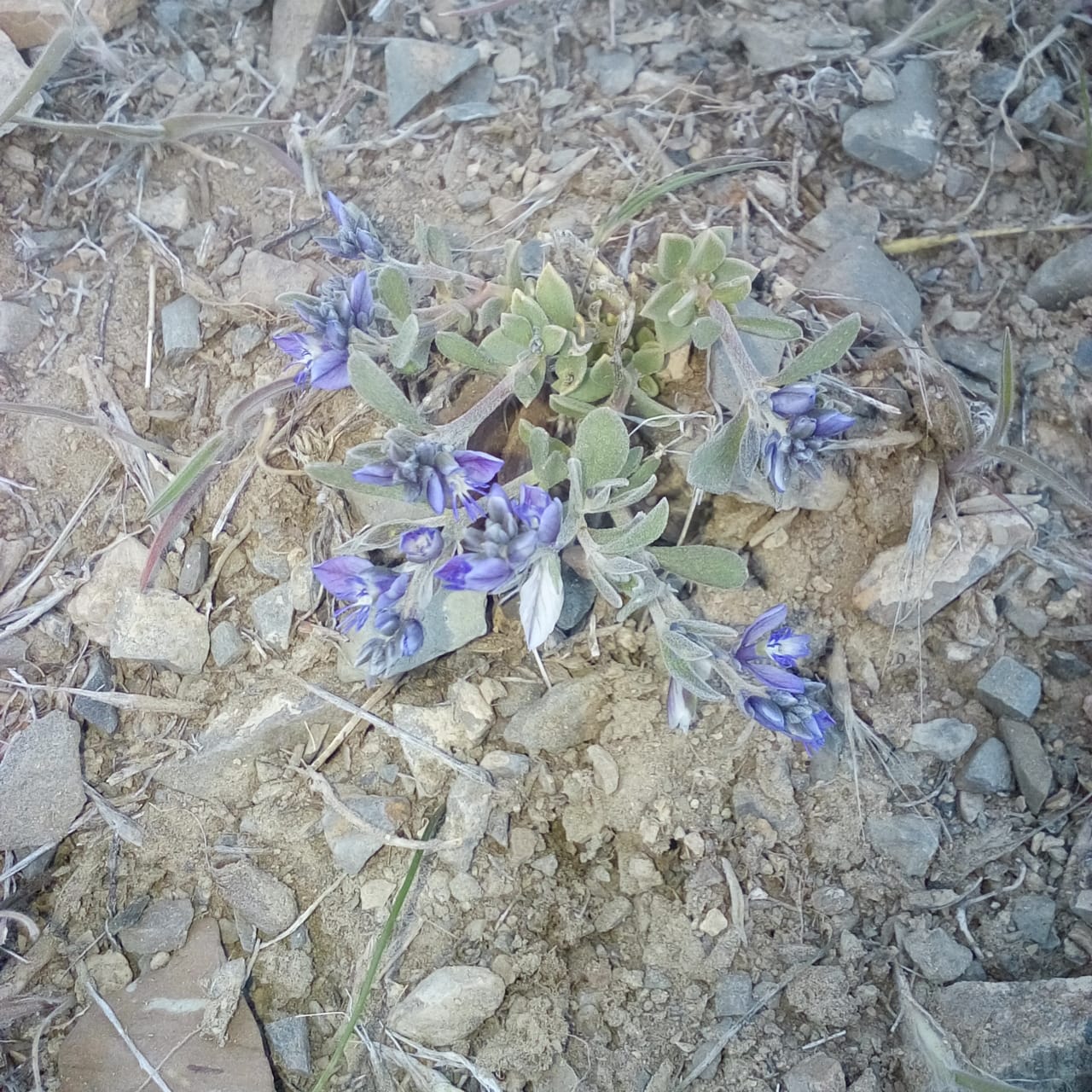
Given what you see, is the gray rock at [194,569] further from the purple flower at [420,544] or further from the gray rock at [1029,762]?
the gray rock at [1029,762]

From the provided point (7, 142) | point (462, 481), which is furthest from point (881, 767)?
point (7, 142)

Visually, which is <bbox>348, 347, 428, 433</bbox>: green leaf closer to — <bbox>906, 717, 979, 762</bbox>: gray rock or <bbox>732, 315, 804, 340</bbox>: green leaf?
<bbox>732, 315, 804, 340</bbox>: green leaf

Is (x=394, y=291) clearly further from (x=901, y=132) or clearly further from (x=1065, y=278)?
(x=1065, y=278)

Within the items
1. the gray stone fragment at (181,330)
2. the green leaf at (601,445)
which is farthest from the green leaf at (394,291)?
the gray stone fragment at (181,330)

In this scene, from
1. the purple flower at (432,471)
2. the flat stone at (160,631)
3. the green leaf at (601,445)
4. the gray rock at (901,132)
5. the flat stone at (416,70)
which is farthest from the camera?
the flat stone at (416,70)

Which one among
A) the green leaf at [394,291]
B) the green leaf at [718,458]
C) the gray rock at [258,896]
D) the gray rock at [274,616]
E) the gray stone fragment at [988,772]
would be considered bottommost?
the gray rock at [258,896]

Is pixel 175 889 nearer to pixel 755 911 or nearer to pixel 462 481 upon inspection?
pixel 462 481
